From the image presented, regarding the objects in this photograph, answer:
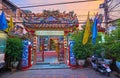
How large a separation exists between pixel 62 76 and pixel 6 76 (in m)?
2.85

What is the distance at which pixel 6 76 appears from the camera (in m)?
11.5

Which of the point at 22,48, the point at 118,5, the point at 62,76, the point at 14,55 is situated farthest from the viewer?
the point at 118,5

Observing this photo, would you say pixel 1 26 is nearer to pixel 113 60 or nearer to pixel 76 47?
pixel 76 47

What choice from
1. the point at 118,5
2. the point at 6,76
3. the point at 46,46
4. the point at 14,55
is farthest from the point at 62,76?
the point at 46,46

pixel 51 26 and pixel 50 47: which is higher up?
pixel 51 26

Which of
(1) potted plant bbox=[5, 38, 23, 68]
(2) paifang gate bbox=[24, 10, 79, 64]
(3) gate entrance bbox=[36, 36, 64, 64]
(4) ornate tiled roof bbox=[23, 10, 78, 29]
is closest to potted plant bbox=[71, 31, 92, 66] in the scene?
(2) paifang gate bbox=[24, 10, 79, 64]

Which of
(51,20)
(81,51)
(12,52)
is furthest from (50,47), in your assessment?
(12,52)

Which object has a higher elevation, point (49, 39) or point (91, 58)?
point (49, 39)

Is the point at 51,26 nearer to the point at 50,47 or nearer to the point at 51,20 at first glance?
the point at 51,20

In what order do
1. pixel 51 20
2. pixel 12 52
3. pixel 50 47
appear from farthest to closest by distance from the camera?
1. pixel 50 47
2. pixel 51 20
3. pixel 12 52

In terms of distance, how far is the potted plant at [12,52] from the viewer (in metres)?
13.5

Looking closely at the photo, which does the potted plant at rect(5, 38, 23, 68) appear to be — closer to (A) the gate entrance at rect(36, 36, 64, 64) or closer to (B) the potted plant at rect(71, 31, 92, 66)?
(B) the potted plant at rect(71, 31, 92, 66)

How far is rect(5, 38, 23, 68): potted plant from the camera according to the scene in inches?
532

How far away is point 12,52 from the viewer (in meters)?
13.6
